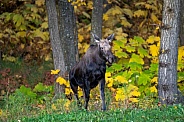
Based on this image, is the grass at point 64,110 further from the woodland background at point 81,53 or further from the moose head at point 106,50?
the moose head at point 106,50

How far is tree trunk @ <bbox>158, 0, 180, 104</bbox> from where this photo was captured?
10.2 meters

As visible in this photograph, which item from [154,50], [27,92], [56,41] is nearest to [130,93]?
[56,41]

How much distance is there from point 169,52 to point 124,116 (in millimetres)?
2735

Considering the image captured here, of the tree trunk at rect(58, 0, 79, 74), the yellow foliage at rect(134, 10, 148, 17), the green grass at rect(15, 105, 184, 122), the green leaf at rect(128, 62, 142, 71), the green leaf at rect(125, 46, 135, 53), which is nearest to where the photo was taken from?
the green grass at rect(15, 105, 184, 122)

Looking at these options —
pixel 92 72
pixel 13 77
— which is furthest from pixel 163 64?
pixel 13 77

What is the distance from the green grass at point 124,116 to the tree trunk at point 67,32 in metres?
3.84

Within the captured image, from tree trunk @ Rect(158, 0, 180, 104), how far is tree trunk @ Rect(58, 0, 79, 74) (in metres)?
3.08

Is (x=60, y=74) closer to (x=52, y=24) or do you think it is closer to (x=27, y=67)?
(x=52, y=24)

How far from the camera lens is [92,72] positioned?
29.8 feet

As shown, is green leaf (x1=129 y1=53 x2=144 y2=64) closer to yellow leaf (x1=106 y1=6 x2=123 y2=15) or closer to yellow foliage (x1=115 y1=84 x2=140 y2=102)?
yellow foliage (x1=115 y1=84 x2=140 y2=102)

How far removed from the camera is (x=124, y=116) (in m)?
8.37

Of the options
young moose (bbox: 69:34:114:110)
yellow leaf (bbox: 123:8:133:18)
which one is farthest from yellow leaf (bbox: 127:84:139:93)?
yellow leaf (bbox: 123:8:133:18)

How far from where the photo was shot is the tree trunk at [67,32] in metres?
12.5

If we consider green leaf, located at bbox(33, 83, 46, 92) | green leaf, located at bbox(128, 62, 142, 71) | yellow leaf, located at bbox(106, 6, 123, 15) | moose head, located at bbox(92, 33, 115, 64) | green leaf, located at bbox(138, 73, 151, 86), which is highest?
moose head, located at bbox(92, 33, 115, 64)
